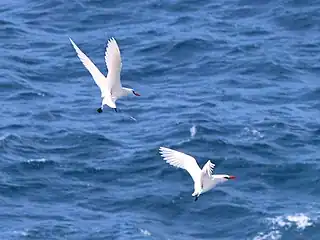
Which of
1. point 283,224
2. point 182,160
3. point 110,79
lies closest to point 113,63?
point 110,79

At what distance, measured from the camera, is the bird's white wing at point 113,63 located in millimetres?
60062

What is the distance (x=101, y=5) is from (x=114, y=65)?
46850 millimetres

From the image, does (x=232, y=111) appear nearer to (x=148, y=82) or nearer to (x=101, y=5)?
(x=148, y=82)

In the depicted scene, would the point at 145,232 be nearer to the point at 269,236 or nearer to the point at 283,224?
the point at 269,236

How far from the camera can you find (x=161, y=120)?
A: 87938 millimetres

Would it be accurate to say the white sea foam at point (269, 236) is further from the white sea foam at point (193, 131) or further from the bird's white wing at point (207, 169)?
the white sea foam at point (193, 131)

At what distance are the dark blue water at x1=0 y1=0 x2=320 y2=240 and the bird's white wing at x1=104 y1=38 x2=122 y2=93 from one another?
580 inches

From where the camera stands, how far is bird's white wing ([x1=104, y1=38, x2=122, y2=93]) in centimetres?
6006

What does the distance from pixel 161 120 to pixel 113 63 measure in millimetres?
27197

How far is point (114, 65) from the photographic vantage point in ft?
200

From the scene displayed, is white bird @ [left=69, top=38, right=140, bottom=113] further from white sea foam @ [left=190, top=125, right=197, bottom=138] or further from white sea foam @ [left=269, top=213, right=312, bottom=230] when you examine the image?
white sea foam @ [left=190, top=125, right=197, bottom=138]

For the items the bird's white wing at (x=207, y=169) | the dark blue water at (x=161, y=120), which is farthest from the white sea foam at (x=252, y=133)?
the bird's white wing at (x=207, y=169)

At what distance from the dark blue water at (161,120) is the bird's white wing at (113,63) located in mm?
14735

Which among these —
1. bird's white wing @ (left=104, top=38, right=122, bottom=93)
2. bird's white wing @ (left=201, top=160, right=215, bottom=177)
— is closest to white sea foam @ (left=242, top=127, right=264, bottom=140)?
bird's white wing @ (left=201, top=160, right=215, bottom=177)
